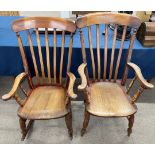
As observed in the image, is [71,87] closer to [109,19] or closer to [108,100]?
[108,100]

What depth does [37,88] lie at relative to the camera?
1.61 meters

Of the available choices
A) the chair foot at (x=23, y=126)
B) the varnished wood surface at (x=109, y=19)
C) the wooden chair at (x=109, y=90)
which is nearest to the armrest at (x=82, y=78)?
the wooden chair at (x=109, y=90)

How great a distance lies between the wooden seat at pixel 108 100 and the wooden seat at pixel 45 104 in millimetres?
223

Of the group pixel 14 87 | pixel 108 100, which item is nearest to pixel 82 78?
pixel 108 100

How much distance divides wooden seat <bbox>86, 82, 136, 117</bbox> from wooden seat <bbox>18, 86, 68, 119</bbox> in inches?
8.8

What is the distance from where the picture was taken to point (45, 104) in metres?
1.43

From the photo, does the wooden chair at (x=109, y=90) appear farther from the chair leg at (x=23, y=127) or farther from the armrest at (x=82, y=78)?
the chair leg at (x=23, y=127)

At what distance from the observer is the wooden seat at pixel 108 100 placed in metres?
1.34

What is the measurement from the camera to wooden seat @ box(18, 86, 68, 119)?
133 centimetres

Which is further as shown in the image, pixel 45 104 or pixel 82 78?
pixel 45 104

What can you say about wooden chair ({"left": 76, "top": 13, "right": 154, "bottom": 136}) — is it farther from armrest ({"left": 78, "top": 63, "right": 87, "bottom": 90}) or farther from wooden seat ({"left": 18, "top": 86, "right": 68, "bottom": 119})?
wooden seat ({"left": 18, "top": 86, "right": 68, "bottom": 119})

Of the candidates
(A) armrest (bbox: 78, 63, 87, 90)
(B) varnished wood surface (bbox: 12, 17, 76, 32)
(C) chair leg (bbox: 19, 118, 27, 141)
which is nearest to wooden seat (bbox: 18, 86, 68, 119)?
(C) chair leg (bbox: 19, 118, 27, 141)

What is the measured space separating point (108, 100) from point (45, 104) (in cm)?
50
